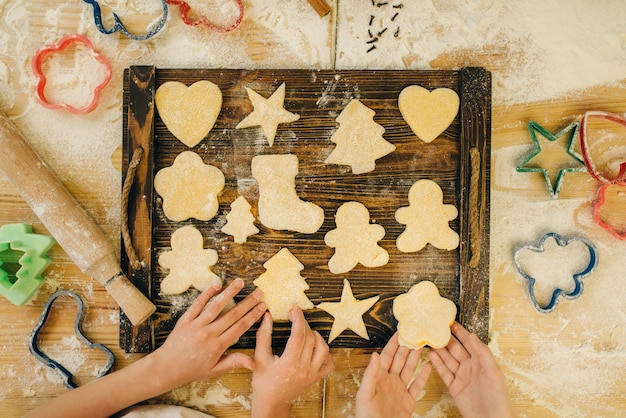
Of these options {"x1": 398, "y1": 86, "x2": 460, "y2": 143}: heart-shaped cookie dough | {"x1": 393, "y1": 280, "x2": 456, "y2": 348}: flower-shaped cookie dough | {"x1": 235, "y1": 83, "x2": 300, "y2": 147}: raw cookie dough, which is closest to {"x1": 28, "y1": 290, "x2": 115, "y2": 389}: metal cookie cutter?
{"x1": 235, "y1": 83, "x2": 300, "y2": 147}: raw cookie dough

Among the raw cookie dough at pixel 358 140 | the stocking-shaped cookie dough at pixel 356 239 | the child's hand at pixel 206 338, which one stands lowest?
the child's hand at pixel 206 338

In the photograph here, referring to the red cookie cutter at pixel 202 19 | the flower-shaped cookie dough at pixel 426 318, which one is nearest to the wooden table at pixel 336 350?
the red cookie cutter at pixel 202 19

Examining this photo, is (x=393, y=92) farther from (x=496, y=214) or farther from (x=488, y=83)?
(x=496, y=214)

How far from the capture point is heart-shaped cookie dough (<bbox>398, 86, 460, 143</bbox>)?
1076 millimetres

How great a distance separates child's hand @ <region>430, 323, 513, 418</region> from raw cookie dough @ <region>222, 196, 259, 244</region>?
0.50 metres

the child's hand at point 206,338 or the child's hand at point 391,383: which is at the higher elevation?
the child's hand at point 206,338

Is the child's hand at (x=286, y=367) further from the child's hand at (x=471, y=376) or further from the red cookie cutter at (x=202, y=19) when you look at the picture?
the red cookie cutter at (x=202, y=19)

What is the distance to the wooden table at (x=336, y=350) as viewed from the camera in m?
1.13

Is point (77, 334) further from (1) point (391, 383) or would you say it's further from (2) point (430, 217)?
(2) point (430, 217)

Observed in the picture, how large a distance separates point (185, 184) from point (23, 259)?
0.39m

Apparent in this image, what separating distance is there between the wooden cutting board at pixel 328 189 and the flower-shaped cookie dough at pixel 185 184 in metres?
0.02

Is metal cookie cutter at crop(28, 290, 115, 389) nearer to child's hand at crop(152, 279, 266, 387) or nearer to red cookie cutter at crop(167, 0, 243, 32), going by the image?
child's hand at crop(152, 279, 266, 387)

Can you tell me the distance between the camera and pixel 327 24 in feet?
3.74

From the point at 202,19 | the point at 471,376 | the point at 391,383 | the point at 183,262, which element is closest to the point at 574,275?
the point at 471,376
